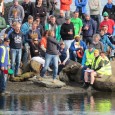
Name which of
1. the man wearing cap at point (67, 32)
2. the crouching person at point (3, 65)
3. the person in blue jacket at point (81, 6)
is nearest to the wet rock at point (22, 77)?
the crouching person at point (3, 65)

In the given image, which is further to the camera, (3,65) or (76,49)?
(76,49)

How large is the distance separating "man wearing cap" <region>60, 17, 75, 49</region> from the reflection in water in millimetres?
4545

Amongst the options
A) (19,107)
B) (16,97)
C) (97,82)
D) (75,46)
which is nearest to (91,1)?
(75,46)

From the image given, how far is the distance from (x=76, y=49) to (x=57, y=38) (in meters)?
1.19

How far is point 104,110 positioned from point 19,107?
8.35 feet

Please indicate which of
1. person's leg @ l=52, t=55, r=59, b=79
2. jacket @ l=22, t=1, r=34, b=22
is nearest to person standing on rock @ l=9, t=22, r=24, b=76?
person's leg @ l=52, t=55, r=59, b=79

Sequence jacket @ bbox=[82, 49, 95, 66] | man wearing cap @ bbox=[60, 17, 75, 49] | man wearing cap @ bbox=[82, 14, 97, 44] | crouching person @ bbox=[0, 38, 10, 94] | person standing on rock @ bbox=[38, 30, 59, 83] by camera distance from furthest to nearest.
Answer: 1. man wearing cap @ bbox=[82, 14, 97, 44]
2. man wearing cap @ bbox=[60, 17, 75, 49]
3. jacket @ bbox=[82, 49, 95, 66]
4. person standing on rock @ bbox=[38, 30, 59, 83]
5. crouching person @ bbox=[0, 38, 10, 94]

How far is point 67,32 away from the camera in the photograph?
2733 cm

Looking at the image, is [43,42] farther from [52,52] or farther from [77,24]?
[77,24]

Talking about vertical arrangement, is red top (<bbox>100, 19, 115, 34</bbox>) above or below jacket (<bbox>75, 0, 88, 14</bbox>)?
below

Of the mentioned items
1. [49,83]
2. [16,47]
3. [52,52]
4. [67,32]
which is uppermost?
[67,32]

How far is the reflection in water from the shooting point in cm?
1791

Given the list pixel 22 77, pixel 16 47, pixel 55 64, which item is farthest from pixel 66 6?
pixel 55 64

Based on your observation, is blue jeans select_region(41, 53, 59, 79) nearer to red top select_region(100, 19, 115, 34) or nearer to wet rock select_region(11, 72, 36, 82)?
wet rock select_region(11, 72, 36, 82)
